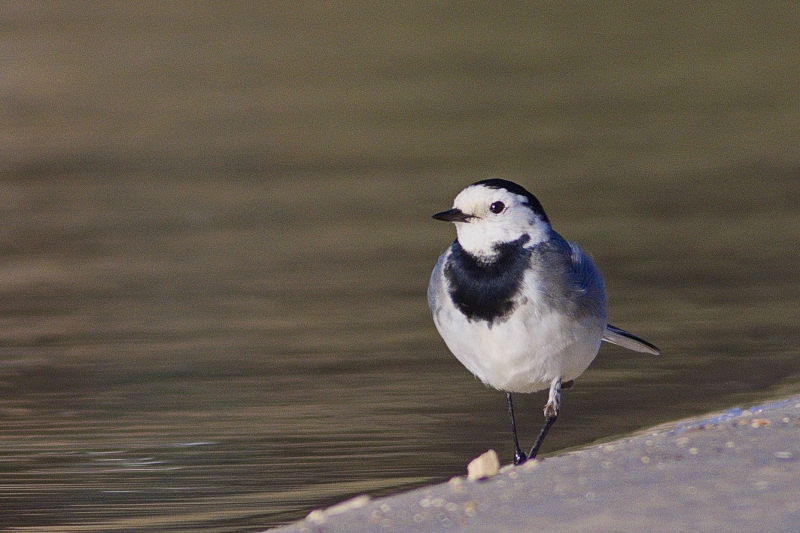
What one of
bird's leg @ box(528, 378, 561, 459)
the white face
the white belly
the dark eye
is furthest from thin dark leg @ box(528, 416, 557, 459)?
the dark eye

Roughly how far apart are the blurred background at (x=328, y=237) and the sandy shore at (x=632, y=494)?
1.17 meters

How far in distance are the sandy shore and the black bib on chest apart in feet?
2.21

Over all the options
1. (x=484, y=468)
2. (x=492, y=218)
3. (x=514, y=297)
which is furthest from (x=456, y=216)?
(x=484, y=468)

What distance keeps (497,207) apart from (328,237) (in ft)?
16.1

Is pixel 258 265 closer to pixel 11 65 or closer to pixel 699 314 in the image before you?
pixel 699 314

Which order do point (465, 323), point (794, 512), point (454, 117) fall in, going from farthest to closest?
1. point (454, 117)
2. point (465, 323)
3. point (794, 512)

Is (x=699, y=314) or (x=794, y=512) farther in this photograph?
(x=699, y=314)

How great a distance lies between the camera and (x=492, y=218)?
5117 millimetres

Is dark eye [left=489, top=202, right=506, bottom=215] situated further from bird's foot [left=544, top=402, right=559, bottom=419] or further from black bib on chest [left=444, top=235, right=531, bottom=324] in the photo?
bird's foot [left=544, top=402, right=559, bottom=419]

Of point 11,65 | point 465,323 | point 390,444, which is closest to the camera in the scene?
point 465,323

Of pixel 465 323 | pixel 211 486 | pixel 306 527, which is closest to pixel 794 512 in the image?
pixel 306 527

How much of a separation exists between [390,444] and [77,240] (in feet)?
16.2

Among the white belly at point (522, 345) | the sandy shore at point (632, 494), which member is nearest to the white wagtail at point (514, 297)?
the white belly at point (522, 345)

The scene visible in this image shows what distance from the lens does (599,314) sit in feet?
17.1
